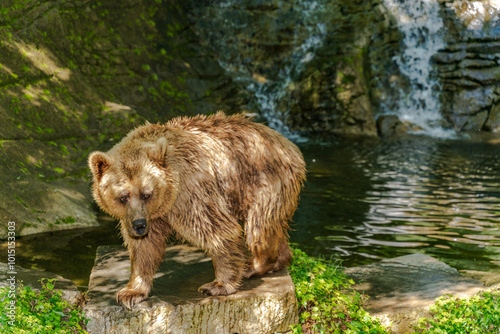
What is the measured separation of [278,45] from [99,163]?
49.0ft

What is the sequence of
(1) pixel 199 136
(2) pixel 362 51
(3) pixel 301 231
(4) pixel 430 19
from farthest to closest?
(4) pixel 430 19, (2) pixel 362 51, (3) pixel 301 231, (1) pixel 199 136

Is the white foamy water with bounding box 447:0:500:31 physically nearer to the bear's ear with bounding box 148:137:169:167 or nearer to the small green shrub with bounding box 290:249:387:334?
the small green shrub with bounding box 290:249:387:334

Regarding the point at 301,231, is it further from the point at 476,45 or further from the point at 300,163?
the point at 476,45

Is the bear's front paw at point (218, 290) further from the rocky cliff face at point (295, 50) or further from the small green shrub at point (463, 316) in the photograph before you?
the rocky cliff face at point (295, 50)

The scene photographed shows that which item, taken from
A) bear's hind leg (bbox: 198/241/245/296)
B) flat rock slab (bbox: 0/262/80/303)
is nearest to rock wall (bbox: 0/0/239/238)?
flat rock slab (bbox: 0/262/80/303)

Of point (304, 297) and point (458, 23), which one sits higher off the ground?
point (458, 23)

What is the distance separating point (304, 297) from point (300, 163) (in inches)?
55.8

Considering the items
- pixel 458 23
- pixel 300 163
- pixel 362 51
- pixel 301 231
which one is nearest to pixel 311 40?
pixel 362 51

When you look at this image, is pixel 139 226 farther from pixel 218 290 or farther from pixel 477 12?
pixel 477 12

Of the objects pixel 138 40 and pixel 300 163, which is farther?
pixel 138 40

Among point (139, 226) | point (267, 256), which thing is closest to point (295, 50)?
point (267, 256)

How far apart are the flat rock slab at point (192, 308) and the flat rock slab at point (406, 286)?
113 centimetres

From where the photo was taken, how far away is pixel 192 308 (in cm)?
514

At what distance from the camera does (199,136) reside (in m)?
5.48
